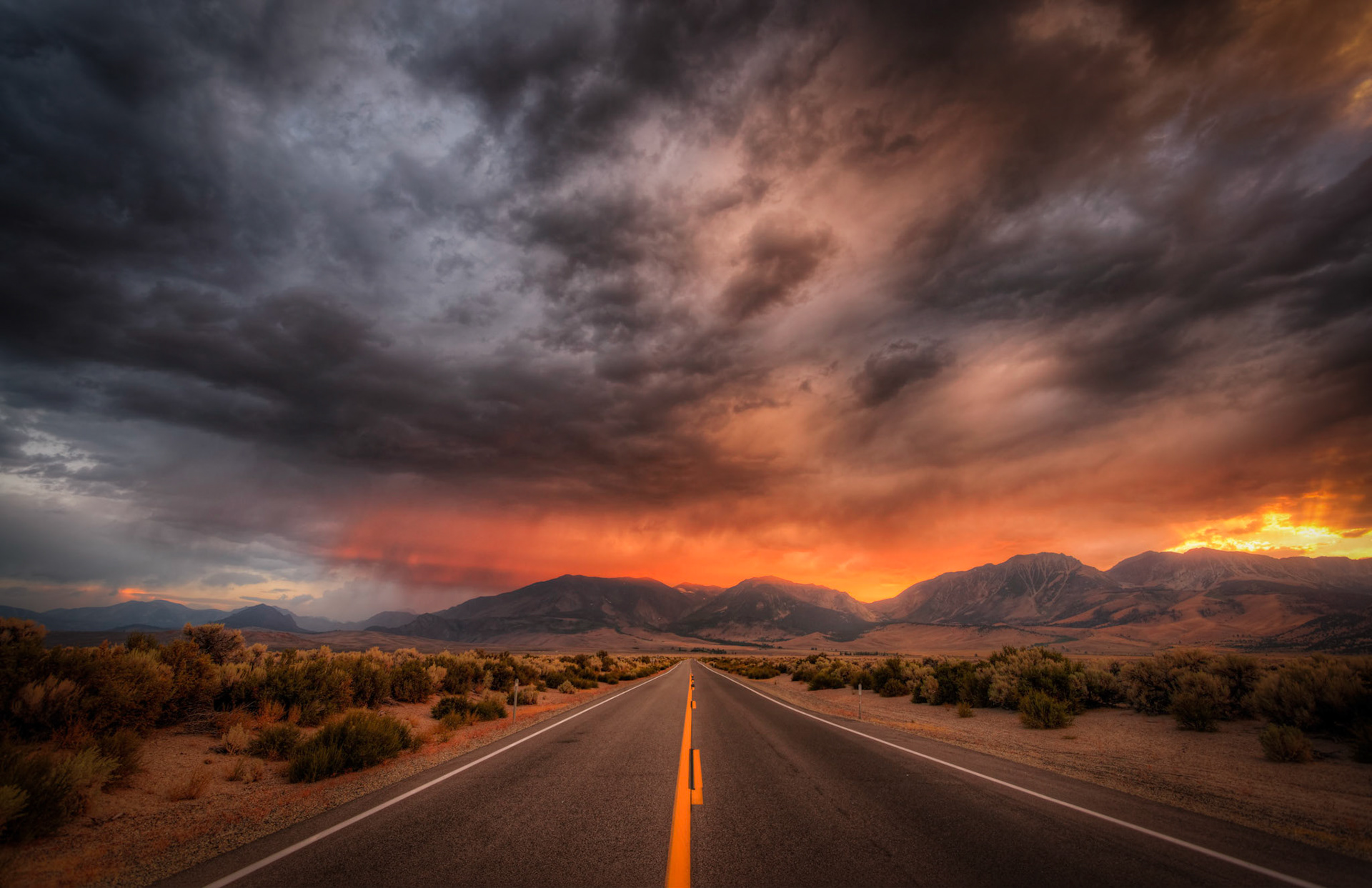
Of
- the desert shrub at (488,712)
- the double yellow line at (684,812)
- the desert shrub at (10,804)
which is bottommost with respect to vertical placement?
the desert shrub at (488,712)

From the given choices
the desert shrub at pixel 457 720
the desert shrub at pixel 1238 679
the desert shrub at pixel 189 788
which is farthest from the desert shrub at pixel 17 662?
the desert shrub at pixel 1238 679

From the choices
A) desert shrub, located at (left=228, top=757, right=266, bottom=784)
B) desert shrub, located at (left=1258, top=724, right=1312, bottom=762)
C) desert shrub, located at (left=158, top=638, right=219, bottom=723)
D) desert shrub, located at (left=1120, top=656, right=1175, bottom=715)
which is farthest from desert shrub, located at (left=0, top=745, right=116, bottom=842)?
desert shrub, located at (left=1120, top=656, right=1175, bottom=715)

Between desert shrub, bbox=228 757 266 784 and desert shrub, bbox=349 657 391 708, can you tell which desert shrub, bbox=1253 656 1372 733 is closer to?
desert shrub, bbox=228 757 266 784

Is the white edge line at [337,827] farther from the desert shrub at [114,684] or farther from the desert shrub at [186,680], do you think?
the desert shrub at [186,680]

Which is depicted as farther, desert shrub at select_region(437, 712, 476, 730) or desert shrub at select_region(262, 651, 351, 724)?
desert shrub at select_region(437, 712, 476, 730)

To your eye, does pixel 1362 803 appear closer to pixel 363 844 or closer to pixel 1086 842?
pixel 1086 842

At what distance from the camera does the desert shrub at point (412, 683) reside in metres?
17.3

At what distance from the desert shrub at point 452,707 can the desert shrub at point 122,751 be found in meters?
7.82

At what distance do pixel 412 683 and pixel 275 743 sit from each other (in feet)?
26.1

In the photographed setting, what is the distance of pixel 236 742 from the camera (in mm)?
10148

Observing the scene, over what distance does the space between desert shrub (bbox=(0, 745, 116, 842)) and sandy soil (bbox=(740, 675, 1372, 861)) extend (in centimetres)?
1425

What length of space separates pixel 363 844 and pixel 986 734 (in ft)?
50.0

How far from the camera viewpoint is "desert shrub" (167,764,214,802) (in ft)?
25.4

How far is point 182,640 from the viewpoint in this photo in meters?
12.6
